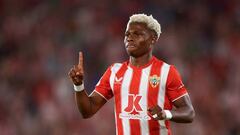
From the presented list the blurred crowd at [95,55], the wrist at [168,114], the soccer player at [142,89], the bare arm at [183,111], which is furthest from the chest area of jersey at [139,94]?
the blurred crowd at [95,55]

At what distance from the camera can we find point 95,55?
12.6 m

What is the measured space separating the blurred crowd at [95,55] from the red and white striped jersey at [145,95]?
14.3 ft

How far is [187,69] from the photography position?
12.0 meters

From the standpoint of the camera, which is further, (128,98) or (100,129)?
(100,129)

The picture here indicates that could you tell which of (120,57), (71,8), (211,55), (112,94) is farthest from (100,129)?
(112,94)

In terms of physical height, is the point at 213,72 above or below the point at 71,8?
below

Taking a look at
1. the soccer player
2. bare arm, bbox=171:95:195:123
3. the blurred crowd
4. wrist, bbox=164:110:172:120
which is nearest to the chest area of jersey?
the soccer player

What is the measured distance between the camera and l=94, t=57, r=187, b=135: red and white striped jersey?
6320 millimetres

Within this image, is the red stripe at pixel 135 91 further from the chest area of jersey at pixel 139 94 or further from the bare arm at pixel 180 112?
the bare arm at pixel 180 112

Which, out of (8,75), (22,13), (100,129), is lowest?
(100,129)

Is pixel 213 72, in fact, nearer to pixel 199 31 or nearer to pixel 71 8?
pixel 199 31

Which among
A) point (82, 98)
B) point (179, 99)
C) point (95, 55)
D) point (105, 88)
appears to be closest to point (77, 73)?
point (82, 98)

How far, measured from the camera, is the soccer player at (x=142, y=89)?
20.7 feet

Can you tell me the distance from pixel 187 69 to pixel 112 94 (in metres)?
5.44
